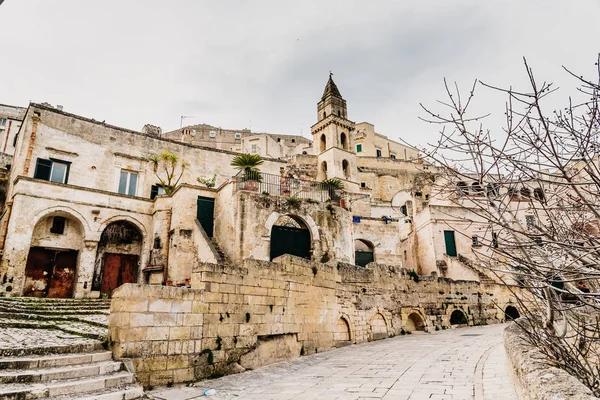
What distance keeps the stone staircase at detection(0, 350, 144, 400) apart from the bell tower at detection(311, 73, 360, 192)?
29665mm

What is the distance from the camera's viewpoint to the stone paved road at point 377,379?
5.80 metres

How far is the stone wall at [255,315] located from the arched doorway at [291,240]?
354 cm

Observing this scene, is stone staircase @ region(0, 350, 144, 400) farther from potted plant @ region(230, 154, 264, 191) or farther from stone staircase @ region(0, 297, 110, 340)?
potted plant @ region(230, 154, 264, 191)

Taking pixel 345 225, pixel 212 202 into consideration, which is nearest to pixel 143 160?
pixel 212 202

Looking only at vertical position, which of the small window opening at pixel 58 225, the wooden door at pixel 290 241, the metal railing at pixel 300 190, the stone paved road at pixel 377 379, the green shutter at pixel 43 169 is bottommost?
the stone paved road at pixel 377 379

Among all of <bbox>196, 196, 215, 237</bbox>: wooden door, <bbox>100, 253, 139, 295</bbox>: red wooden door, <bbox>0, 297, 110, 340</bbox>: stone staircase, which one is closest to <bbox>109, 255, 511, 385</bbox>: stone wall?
<bbox>0, 297, 110, 340</bbox>: stone staircase

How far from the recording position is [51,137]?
Answer: 61.5 ft

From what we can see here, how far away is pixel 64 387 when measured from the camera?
483 cm

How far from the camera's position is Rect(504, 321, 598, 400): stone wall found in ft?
9.26

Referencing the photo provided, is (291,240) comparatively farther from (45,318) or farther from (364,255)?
(45,318)

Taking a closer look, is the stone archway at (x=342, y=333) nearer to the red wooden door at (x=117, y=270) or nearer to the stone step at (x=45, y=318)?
the stone step at (x=45, y=318)

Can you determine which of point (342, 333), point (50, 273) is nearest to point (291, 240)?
point (342, 333)

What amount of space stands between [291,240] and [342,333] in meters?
5.43

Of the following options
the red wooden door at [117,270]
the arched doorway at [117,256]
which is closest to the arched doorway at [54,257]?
the arched doorway at [117,256]
